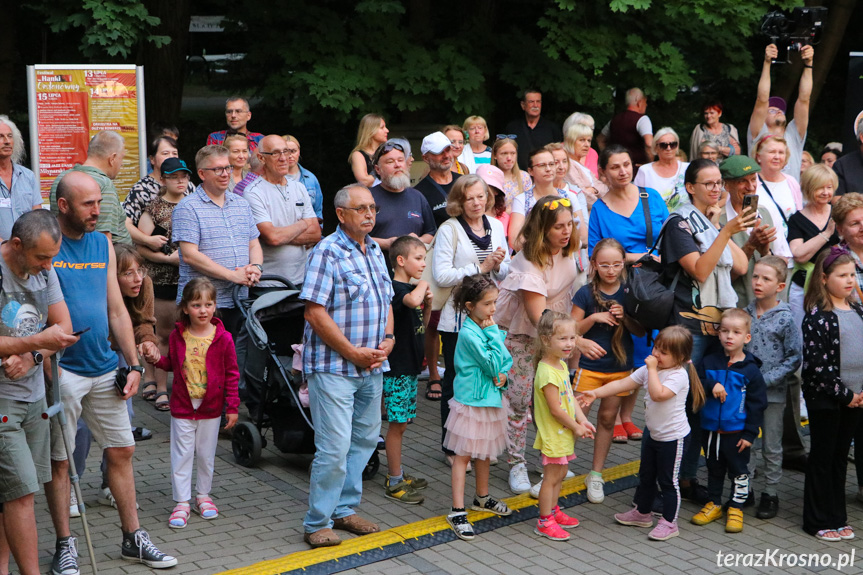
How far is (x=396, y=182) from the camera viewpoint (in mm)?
7578

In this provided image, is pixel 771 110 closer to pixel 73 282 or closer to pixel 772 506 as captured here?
pixel 772 506

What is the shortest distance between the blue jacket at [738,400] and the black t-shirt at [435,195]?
2.79 m

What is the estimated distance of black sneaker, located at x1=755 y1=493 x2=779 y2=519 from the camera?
6.38m

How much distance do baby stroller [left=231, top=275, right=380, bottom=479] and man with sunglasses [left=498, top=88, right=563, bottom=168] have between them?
5.55 m

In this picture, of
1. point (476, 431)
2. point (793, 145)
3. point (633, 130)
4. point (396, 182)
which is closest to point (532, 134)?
point (633, 130)

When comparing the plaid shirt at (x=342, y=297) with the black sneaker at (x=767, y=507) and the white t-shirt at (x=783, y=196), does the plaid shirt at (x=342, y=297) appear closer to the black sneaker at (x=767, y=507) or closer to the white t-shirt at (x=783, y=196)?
the black sneaker at (x=767, y=507)

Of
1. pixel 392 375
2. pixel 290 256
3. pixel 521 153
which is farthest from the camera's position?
pixel 521 153

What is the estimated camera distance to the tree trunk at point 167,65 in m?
12.8

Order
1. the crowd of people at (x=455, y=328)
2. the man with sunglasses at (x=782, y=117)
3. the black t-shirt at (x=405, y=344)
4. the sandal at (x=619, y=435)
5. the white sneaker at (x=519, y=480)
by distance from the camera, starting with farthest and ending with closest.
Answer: the man with sunglasses at (x=782, y=117)
the sandal at (x=619, y=435)
the white sneaker at (x=519, y=480)
the black t-shirt at (x=405, y=344)
the crowd of people at (x=455, y=328)

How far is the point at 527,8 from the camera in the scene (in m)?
13.9

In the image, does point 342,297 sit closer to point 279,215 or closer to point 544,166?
point 279,215

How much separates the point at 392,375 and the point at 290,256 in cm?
207

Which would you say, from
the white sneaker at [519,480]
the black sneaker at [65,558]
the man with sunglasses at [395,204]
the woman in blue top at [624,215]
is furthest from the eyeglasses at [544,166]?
the black sneaker at [65,558]

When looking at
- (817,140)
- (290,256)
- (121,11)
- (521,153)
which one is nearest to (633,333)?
(290,256)
